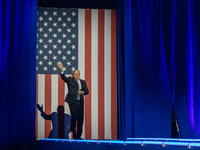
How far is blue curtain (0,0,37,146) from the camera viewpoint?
2572 mm

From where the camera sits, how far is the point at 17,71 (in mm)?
2645

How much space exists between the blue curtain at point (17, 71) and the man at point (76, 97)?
1453 millimetres

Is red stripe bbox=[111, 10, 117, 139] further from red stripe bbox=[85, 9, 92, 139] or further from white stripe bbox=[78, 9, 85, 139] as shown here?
white stripe bbox=[78, 9, 85, 139]

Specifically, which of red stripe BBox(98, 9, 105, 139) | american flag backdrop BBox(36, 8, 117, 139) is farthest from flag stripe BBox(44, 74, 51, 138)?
red stripe BBox(98, 9, 105, 139)

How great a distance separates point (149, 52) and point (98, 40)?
A: 169cm

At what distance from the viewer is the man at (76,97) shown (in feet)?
13.7

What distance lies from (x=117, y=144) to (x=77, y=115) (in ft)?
7.61

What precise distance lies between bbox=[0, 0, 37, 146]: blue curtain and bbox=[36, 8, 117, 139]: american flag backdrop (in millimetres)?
1823

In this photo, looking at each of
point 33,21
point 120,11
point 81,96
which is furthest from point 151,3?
point 81,96

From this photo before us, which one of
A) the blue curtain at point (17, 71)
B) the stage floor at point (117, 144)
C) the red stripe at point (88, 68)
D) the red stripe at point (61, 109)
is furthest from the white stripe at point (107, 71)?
the stage floor at point (117, 144)

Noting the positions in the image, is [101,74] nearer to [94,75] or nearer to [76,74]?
[94,75]

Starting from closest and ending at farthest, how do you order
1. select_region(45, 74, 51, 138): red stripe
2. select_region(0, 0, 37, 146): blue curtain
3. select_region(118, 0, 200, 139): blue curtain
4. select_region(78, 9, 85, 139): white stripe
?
1. select_region(0, 0, 37, 146): blue curtain
2. select_region(118, 0, 200, 139): blue curtain
3. select_region(45, 74, 51, 138): red stripe
4. select_region(78, 9, 85, 139): white stripe

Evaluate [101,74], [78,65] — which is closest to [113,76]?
[101,74]

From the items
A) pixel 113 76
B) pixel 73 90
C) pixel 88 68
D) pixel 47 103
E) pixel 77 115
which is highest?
pixel 88 68
